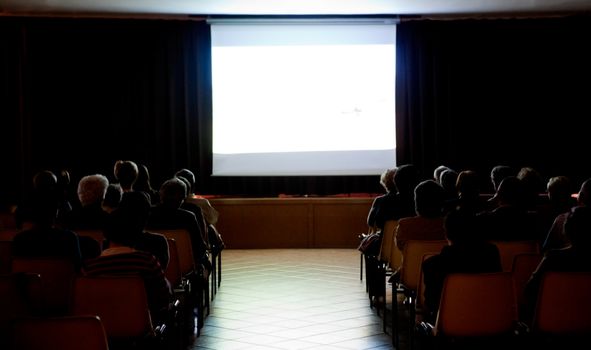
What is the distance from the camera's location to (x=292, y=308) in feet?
20.9

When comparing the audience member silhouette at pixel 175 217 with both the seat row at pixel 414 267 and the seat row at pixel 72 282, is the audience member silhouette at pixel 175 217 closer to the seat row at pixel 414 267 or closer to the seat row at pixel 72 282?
the seat row at pixel 72 282

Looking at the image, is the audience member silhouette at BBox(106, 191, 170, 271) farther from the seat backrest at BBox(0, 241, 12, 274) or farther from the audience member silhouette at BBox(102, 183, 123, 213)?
the audience member silhouette at BBox(102, 183, 123, 213)

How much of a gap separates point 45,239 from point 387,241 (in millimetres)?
2459

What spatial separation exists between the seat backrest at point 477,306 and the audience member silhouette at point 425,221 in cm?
157

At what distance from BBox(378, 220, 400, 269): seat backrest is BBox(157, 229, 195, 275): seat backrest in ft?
4.50

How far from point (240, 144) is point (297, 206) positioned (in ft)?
4.20

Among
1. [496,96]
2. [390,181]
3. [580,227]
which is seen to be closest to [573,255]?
[580,227]

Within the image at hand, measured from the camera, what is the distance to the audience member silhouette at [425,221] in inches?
204

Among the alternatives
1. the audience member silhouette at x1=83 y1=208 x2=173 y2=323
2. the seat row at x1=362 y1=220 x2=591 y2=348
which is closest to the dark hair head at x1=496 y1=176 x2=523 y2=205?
the seat row at x1=362 y1=220 x2=591 y2=348

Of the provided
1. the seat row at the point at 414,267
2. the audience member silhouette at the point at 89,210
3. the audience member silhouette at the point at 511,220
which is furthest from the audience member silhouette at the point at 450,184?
the audience member silhouette at the point at 89,210

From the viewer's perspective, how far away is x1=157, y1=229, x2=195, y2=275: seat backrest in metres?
5.24

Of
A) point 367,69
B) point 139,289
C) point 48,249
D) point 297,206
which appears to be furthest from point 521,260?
point 367,69

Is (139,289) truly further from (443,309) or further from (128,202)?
(443,309)

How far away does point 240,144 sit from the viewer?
434 inches
